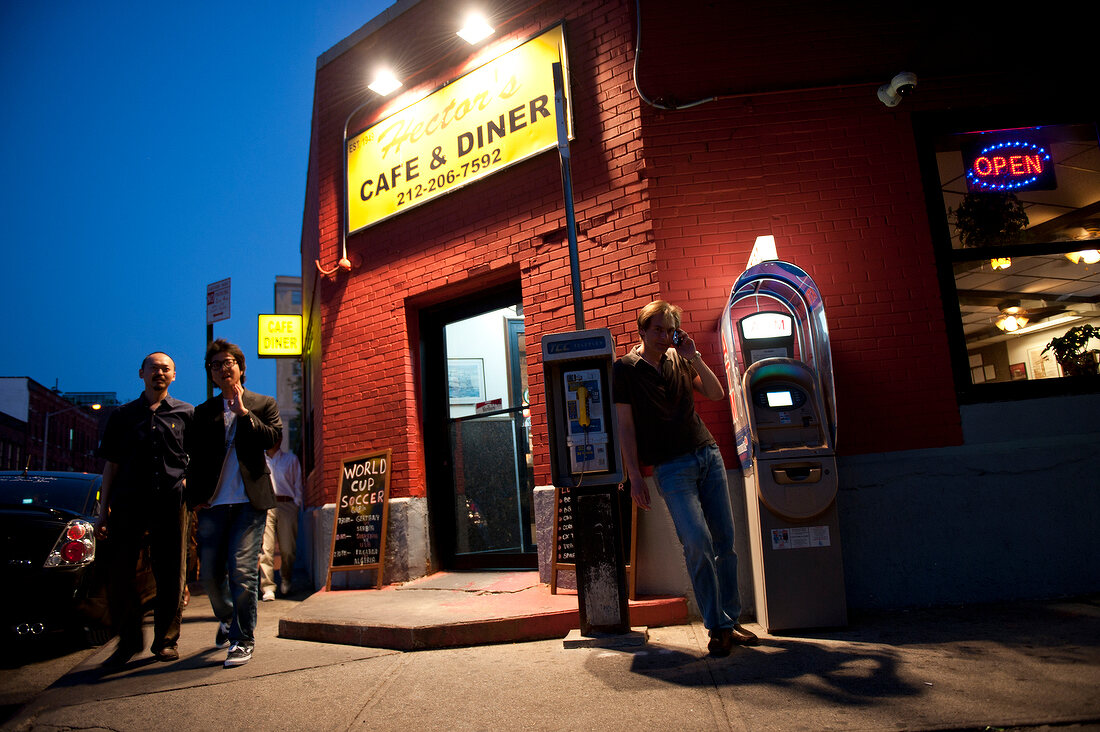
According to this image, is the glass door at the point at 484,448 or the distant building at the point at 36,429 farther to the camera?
the distant building at the point at 36,429

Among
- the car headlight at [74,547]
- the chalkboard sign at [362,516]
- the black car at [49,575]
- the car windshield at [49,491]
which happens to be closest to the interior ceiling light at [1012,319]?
the chalkboard sign at [362,516]

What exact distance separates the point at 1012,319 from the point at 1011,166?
4.24 ft

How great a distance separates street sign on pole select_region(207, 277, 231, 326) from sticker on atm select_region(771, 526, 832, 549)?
7359 millimetres

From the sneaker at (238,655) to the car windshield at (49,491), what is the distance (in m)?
2.73

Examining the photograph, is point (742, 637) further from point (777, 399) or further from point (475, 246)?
point (475, 246)

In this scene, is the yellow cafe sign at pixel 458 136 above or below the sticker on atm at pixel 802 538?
above

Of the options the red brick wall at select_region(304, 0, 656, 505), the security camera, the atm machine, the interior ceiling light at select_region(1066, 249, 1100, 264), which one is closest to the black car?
the red brick wall at select_region(304, 0, 656, 505)

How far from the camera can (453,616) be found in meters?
4.86

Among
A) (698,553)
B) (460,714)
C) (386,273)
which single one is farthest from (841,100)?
(460,714)

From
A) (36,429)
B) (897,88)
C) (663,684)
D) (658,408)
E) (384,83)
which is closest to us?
(663,684)

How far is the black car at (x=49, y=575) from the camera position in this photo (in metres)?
4.82

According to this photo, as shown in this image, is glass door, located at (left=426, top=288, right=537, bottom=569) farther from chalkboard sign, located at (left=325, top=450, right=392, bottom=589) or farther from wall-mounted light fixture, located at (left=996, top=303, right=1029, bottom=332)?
wall-mounted light fixture, located at (left=996, top=303, right=1029, bottom=332)

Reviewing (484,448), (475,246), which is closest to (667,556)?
(484,448)

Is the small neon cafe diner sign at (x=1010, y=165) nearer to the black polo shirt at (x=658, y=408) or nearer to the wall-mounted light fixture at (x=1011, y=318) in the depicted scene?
the wall-mounted light fixture at (x=1011, y=318)
